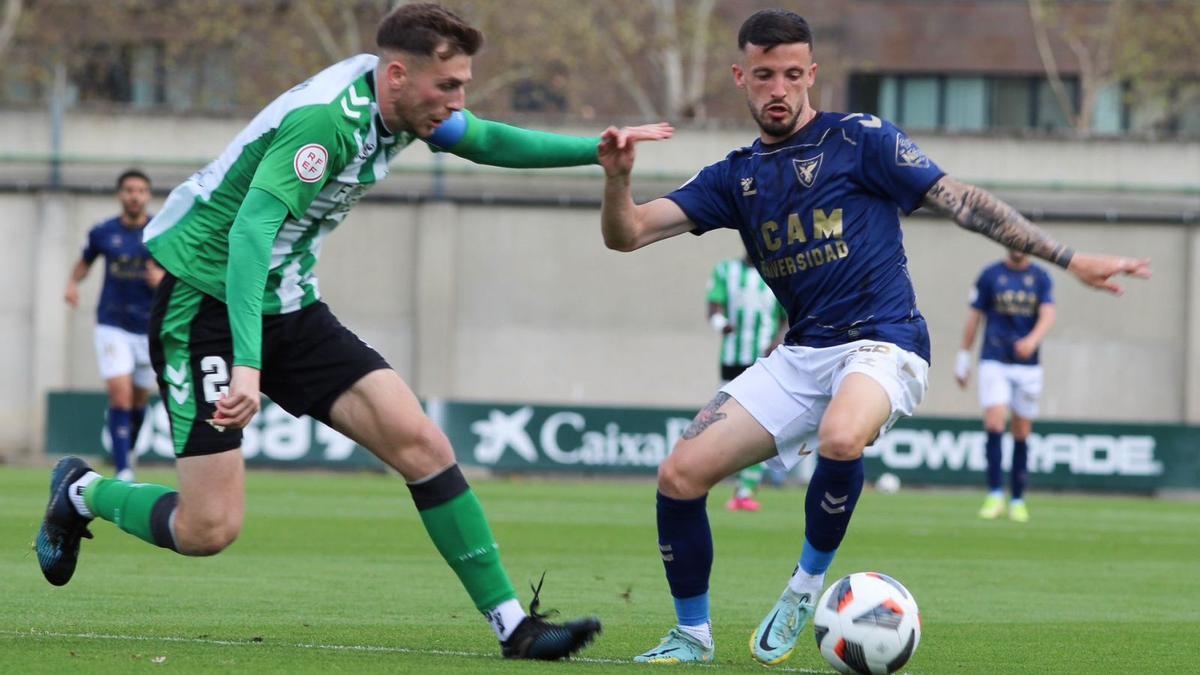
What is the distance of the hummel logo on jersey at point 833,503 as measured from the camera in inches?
266

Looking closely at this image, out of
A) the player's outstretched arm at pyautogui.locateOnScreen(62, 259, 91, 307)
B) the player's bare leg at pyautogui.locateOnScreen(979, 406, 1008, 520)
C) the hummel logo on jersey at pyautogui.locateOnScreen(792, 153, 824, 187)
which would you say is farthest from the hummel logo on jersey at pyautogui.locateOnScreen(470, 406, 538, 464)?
the hummel logo on jersey at pyautogui.locateOnScreen(792, 153, 824, 187)

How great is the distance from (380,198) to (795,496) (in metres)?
9.60

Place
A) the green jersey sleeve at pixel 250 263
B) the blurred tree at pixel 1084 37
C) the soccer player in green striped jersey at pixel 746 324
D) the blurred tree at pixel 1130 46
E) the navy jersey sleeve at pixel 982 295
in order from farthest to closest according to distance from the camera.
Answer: the blurred tree at pixel 1084 37
the blurred tree at pixel 1130 46
the soccer player in green striped jersey at pixel 746 324
the navy jersey sleeve at pixel 982 295
the green jersey sleeve at pixel 250 263

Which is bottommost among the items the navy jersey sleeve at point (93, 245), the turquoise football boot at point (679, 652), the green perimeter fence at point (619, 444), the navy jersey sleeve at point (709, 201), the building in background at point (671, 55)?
the green perimeter fence at point (619, 444)

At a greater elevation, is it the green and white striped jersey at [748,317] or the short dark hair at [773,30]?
the short dark hair at [773,30]

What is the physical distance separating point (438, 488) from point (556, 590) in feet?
9.75

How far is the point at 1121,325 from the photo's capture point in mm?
26438

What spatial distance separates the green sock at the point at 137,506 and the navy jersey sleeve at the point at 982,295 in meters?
10.8

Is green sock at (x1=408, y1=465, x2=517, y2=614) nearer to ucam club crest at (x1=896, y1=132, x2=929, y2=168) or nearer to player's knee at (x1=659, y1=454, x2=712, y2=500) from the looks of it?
player's knee at (x1=659, y1=454, x2=712, y2=500)

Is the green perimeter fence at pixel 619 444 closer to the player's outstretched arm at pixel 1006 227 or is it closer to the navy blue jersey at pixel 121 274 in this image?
the navy blue jersey at pixel 121 274

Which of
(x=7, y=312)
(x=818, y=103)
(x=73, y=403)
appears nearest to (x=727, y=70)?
(x=818, y=103)

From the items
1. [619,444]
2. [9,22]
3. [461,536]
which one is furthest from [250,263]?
[9,22]

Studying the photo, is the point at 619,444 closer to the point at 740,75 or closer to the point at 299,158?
the point at 740,75

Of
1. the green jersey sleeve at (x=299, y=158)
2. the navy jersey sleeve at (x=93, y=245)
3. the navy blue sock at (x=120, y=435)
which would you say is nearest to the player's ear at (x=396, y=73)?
the green jersey sleeve at (x=299, y=158)
